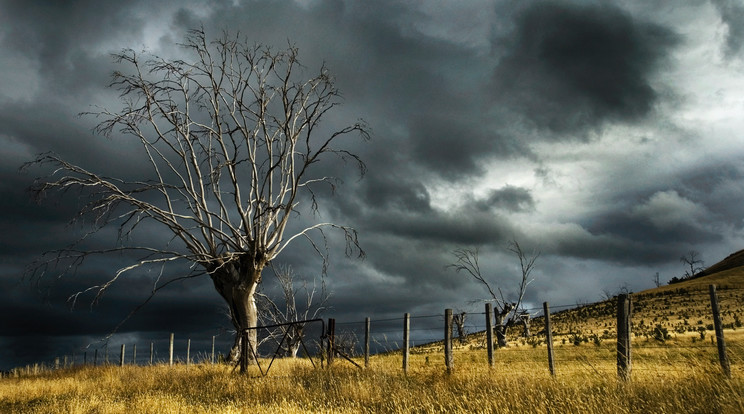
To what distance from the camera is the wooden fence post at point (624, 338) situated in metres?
8.16

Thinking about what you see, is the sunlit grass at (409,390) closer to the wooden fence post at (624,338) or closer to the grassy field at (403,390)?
the grassy field at (403,390)

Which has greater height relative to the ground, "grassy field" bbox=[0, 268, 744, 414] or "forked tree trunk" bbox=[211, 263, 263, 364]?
"forked tree trunk" bbox=[211, 263, 263, 364]

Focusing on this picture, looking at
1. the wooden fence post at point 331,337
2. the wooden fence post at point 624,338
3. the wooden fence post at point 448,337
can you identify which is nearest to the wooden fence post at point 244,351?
the wooden fence post at point 331,337

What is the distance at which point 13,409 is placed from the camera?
11.5m

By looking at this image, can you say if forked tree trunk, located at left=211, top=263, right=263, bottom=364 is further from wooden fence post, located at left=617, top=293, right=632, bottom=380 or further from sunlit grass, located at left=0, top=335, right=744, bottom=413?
wooden fence post, located at left=617, top=293, right=632, bottom=380

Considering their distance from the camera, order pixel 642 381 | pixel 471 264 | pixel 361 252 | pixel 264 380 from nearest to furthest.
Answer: pixel 642 381 → pixel 264 380 → pixel 361 252 → pixel 471 264

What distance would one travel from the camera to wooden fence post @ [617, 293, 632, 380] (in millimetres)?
8164

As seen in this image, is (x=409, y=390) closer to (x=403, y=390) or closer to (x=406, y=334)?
(x=403, y=390)

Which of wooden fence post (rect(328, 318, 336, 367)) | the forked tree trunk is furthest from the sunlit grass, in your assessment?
the forked tree trunk

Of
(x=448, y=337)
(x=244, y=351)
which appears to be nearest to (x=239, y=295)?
(x=244, y=351)

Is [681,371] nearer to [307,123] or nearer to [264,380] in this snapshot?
[264,380]

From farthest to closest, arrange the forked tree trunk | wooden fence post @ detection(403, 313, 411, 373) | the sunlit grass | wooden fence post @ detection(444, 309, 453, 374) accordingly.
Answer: the forked tree trunk, wooden fence post @ detection(403, 313, 411, 373), wooden fence post @ detection(444, 309, 453, 374), the sunlit grass

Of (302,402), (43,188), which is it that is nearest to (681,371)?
(302,402)

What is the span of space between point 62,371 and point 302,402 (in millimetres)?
16060
